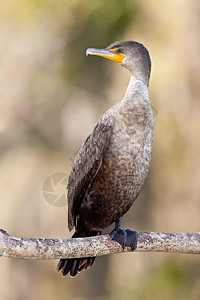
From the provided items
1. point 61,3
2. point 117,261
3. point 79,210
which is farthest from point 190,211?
point 79,210

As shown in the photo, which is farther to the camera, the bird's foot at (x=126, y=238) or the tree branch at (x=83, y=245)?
the bird's foot at (x=126, y=238)

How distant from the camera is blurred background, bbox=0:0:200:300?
1094 cm

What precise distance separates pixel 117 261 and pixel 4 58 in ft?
15.7

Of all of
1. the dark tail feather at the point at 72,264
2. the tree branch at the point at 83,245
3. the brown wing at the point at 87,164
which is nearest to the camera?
the tree branch at the point at 83,245


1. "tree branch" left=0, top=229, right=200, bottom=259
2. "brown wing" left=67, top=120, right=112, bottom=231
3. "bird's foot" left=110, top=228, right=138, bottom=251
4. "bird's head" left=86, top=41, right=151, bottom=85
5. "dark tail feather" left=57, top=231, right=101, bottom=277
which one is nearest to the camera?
"tree branch" left=0, top=229, right=200, bottom=259

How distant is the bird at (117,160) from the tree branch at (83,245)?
0.40ft

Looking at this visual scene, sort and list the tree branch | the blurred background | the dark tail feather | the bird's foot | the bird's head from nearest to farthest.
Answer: the tree branch → the bird's foot → the bird's head → the dark tail feather → the blurred background

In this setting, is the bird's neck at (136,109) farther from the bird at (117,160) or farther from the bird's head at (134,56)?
the bird's head at (134,56)

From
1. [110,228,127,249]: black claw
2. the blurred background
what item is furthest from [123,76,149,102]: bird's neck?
the blurred background

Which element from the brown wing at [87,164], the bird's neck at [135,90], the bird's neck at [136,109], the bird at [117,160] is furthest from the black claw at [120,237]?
the bird's neck at [135,90]

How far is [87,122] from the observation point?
38.2 ft

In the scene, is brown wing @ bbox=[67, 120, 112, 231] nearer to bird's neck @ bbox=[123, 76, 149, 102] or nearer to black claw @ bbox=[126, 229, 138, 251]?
bird's neck @ bbox=[123, 76, 149, 102]

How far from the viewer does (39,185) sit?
12312 mm

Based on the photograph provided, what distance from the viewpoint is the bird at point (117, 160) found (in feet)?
16.2
